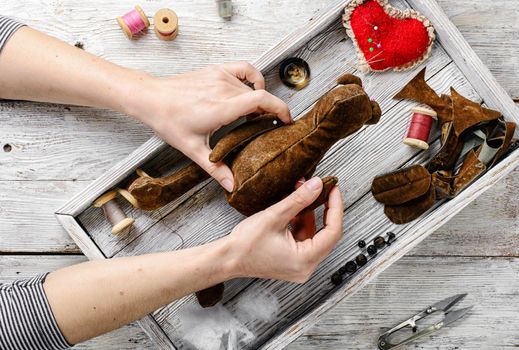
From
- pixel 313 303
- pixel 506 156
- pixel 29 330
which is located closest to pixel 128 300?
pixel 29 330

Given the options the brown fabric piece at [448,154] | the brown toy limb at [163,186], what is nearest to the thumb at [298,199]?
the brown toy limb at [163,186]

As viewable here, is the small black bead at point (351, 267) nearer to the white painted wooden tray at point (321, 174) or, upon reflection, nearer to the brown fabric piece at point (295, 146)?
the white painted wooden tray at point (321, 174)

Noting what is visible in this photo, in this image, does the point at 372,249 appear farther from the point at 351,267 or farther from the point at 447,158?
the point at 447,158

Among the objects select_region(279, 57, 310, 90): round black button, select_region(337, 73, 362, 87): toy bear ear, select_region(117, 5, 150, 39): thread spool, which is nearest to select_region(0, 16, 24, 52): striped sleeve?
select_region(117, 5, 150, 39): thread spool

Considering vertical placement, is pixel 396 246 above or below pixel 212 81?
below

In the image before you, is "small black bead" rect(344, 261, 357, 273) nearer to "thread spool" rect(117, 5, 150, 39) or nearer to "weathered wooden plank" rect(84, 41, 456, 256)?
"weathered wooden plank" rect(84, 41, 456, 256)

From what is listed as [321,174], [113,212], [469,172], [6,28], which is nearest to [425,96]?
[469,172]

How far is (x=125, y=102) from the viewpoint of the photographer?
1234 mm

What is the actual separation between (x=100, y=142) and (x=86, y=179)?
0.34 feet

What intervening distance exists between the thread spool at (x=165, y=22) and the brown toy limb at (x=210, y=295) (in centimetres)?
62

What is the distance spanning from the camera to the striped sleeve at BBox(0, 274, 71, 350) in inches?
44.0

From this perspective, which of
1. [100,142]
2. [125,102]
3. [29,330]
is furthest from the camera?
[100,142]

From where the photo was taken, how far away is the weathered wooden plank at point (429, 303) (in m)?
1.48

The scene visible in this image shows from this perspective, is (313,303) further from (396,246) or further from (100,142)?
(100,142)
